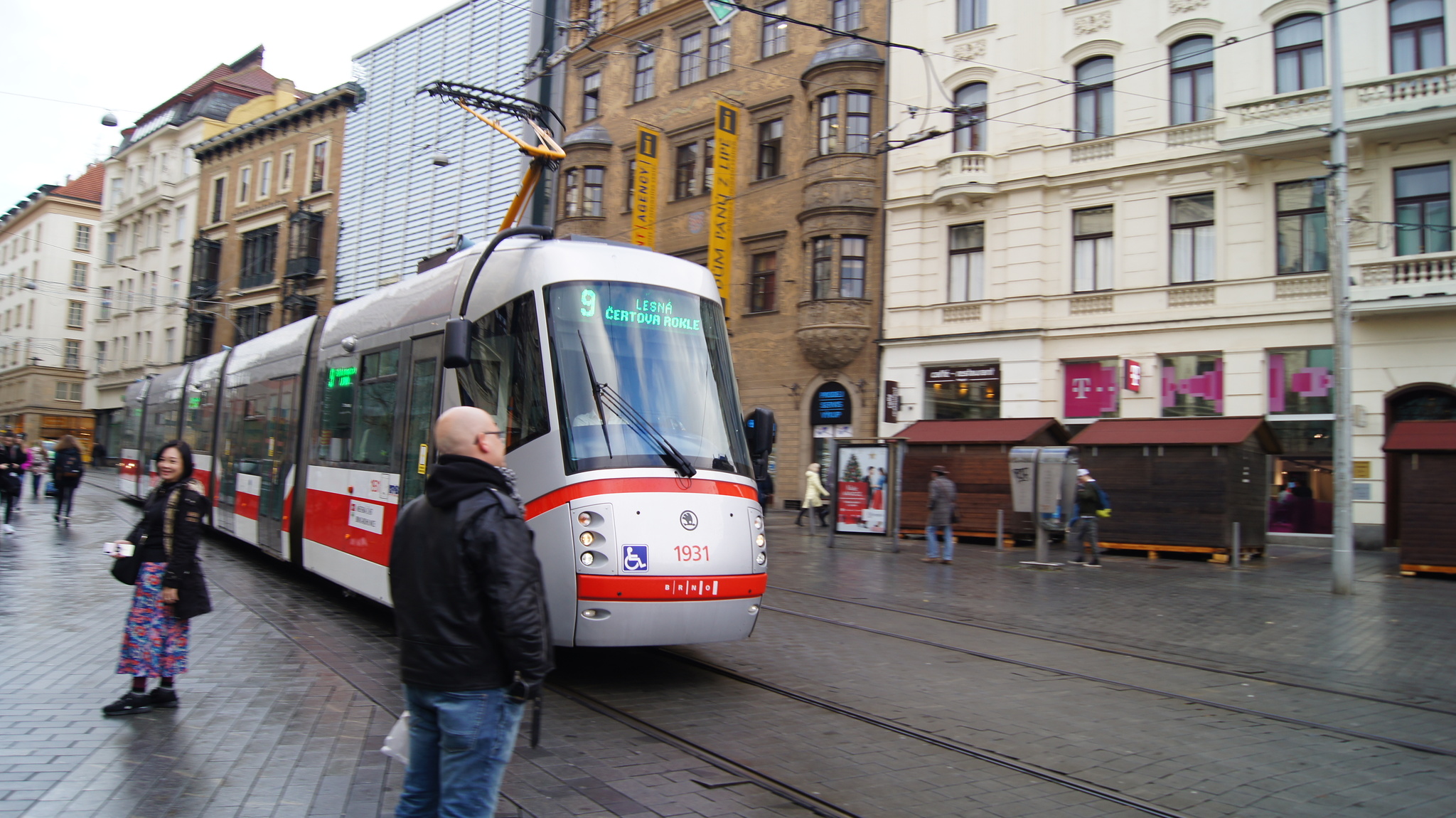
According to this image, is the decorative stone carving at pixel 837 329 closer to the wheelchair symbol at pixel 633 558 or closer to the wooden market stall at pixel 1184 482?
the wooden market stall at pixel 1184 482

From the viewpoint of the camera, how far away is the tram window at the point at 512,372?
675 centimetres

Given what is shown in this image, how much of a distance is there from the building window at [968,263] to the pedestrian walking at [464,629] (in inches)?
928

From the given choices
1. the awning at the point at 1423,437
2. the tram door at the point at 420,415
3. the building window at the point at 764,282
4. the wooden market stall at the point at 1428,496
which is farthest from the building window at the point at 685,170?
the tram door at the point at 420,415

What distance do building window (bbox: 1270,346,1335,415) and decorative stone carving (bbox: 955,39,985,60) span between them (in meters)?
10.4

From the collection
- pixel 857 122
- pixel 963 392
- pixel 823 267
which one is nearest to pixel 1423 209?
pixel 963 392

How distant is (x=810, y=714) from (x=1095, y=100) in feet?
70.4

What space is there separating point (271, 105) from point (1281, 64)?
52294 mm

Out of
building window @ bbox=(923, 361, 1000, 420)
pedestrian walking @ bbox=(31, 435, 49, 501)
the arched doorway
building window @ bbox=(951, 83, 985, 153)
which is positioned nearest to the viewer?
the arched doorway

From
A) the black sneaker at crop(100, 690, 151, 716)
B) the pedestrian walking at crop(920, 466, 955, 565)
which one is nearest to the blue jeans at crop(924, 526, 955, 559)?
the pedestrian walking at crop(920, 466, 955, 565)

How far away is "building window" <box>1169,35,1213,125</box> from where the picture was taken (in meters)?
22.2

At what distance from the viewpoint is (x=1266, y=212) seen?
2139 cm

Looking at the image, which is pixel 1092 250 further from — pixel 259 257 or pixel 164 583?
pixel 259 257

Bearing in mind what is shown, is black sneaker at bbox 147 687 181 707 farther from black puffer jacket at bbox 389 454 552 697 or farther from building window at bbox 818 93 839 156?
building window at bbox 818 93 839 156

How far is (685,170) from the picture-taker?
107 feet
